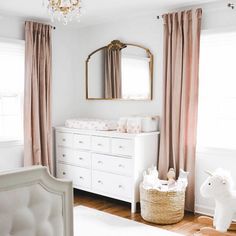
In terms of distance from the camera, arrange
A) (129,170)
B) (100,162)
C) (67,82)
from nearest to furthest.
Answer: (129,170) < (100,162) < (67,82)

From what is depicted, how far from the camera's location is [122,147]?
4.12 m

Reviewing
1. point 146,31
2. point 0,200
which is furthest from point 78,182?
point 0,200

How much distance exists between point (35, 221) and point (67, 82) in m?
3.19

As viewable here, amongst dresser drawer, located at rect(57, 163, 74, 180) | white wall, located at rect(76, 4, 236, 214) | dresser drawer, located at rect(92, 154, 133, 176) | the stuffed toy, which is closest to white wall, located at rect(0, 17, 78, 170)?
white wall, located at rect(76, 4, 236, 214)

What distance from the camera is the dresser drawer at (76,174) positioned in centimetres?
454

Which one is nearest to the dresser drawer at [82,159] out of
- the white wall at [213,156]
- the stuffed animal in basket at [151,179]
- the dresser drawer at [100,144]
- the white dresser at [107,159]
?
the white dresser at [107,159]

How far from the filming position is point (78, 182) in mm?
4656

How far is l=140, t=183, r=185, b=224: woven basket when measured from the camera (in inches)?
148

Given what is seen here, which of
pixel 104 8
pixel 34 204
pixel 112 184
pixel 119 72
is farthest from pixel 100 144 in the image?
pixel 34 204

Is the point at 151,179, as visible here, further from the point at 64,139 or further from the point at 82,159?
the point at 64,139

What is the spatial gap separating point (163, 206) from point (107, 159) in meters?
0.90

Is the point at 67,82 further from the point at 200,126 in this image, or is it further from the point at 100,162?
the point at 200,126

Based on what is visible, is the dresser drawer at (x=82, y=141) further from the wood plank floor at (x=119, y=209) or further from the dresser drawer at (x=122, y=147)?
the wood plank floor at (x=119, y=209)

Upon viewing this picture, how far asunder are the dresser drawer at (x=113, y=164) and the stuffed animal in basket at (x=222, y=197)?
3.20 feet
